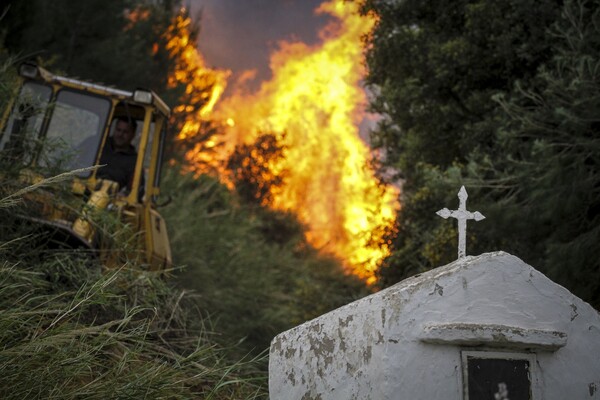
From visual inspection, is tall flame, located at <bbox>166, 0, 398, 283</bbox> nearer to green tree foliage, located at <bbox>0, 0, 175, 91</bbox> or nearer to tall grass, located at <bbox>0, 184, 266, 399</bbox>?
green tree foliage, located at <bbox>0, 0, 175, 91</bbox>

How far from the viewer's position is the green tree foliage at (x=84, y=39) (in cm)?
1652

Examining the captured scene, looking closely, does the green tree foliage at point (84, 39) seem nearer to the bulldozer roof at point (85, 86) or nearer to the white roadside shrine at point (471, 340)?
the bulldozer roof at point (85, 86)

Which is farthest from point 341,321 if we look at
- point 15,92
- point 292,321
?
point 292,321

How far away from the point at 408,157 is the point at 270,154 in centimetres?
1827

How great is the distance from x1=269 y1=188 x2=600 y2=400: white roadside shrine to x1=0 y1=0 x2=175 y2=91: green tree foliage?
13293 mm

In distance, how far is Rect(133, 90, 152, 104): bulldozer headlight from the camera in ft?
29.3

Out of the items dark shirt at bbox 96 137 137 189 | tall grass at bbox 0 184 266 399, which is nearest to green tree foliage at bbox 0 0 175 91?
dark shirt at bbox 96 137 137 189

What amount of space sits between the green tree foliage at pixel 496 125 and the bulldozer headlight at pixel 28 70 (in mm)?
4924

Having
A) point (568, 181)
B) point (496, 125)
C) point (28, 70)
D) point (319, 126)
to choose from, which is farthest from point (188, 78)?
point (568, 181)

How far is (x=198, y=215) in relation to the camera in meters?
19.8

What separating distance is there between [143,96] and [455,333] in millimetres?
5737

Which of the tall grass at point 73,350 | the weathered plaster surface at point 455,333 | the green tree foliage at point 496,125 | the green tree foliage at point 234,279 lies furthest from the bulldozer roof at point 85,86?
the green tree foliage at point 234,279

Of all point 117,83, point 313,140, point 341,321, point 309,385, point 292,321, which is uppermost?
point 313,140

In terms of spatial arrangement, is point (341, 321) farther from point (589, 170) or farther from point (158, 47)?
point (158, 47)
